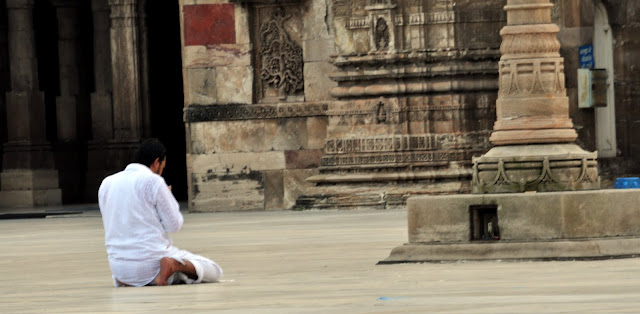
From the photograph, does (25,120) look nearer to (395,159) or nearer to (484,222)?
(395,159)

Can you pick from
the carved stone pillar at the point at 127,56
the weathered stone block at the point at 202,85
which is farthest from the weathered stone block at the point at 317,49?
the carved stone pillar at the point at 127,56

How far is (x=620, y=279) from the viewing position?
1115 centimetres

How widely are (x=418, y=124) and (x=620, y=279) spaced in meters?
14.8

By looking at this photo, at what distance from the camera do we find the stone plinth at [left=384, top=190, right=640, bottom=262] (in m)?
13.2

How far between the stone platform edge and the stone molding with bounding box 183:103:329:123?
13.0 metres

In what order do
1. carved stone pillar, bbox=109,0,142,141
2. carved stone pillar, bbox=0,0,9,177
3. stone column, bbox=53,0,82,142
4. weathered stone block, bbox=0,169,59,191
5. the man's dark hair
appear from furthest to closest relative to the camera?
stone column, bbox=53,0,82,142, carved stone pillar, bbox=0,0,9,177, weathered stone block, bbox=0,169,59,191, carved stone pillar, bbox=109,0,142,141, the man's dark hair

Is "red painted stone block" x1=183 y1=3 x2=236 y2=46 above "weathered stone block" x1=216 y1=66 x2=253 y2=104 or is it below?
above

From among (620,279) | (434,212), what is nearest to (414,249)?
(434,212)

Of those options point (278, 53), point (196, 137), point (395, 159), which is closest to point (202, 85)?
point (196, 137)

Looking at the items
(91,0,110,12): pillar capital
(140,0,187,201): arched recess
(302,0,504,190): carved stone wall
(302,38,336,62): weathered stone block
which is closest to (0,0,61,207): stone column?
(91,0,110,12): pillar capital

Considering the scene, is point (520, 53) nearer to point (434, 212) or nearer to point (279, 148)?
point (434, 212)

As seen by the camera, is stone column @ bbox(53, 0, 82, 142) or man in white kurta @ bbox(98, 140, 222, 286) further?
stone column @ bbox(53, 0, 82, 142)

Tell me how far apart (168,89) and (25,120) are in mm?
4471

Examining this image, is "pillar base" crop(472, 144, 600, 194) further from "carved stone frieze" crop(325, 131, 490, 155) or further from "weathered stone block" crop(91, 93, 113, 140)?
"weathered stone block" crop(91, 93, 113, 140)
